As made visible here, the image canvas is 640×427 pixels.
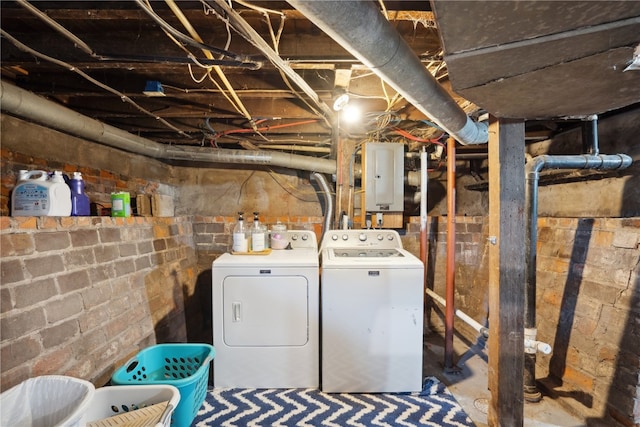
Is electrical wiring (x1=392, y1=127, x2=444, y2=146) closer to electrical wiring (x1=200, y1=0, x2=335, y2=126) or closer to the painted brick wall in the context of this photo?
electrical wiring (x1=200, y1=0, x2=335, y2=126)

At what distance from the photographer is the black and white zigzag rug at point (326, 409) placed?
1.73 m

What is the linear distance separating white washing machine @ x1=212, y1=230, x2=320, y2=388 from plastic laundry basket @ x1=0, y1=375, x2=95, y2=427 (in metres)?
0.83

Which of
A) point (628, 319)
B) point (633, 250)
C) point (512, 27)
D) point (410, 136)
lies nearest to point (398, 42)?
point (512, 27)

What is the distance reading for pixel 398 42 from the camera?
1.05 meters

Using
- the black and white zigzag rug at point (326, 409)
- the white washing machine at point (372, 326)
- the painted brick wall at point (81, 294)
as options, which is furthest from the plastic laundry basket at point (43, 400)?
the white washing machine at point (372, 326)

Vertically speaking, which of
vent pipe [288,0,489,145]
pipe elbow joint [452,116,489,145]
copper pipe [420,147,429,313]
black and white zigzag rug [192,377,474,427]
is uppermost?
vent pipe [288,0,489,145]

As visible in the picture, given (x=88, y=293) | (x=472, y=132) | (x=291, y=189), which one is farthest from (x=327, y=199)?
(x=88, y=293)

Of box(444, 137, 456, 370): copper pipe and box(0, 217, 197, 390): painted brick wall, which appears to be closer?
box(0, 217, 197, 390): painted brick wall

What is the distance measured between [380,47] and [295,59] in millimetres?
669

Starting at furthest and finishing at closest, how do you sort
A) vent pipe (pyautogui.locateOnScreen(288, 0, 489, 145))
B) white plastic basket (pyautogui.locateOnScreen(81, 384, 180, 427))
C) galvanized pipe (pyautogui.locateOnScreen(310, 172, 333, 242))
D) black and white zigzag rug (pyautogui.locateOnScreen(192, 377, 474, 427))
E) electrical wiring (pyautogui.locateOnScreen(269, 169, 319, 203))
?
electrical wiring (pyautogui.locateOnScreen(269, 169, 319, 203)) < galvanized pipe (pyautogui.locateOnScreen(310, 172, 333, 242)) < black and white zigzag rug (pyautogui.locateOnScreen(192, 377, 474, 427)) < white plastic basket (pyautogui.locateOnScreen(81, 384, 180, 427)) < vent pipe (pyautogui.locateOnScreen(288, 0, 489, 145))

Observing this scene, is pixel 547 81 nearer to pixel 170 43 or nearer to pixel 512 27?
pixel 512 27

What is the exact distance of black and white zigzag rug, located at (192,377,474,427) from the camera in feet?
5.67

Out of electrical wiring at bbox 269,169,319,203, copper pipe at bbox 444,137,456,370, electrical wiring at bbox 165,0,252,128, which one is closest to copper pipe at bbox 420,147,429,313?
copper pipe at bbox 444,137,456,370

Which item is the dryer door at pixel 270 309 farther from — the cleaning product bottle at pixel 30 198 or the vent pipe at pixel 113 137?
the vent pipe at pixel 113 137
